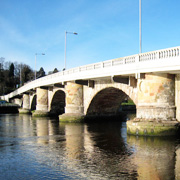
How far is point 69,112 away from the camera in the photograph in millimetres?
29312

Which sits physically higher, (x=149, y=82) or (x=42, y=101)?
(x=149, y=82)

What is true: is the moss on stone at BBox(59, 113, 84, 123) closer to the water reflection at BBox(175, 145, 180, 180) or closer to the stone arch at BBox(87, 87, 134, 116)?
the stone arch at BBox(87, 87, 134, 116)

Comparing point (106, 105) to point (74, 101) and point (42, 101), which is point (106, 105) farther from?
point (42, 101)

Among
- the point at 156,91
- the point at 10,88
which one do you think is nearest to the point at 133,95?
the point at 156,91

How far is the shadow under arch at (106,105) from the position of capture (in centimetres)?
2764

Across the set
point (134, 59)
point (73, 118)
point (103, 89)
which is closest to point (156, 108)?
point (134, 59)

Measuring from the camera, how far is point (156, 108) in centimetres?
1709

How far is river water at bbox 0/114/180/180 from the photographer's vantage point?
33.3 ft

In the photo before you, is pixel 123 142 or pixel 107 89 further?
pixel 107 89

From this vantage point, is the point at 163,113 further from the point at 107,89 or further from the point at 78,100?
the point at 78,100

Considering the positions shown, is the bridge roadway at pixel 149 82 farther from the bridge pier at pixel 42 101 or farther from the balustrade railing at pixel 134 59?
the bridge pier at pixel 42 101

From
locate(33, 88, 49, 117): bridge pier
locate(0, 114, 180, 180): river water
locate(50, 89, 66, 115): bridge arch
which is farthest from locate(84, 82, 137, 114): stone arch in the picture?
locate(33, 88, 49, 117): bridge pier

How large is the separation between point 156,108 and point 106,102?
12912 mm

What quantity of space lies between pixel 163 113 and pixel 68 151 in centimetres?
658
